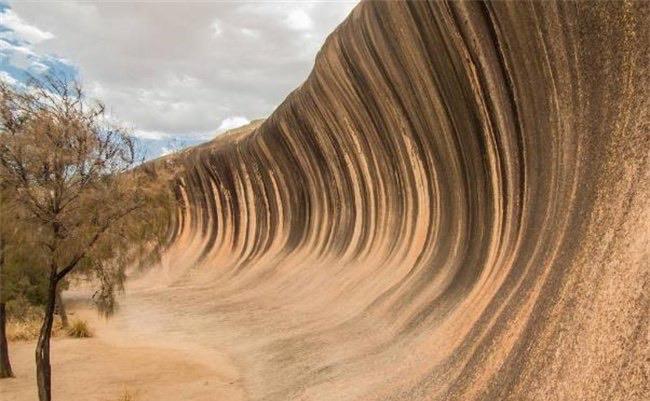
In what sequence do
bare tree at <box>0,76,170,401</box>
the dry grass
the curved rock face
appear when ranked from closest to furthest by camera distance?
the curved rock face → bare tree at <box>0,76,170,401</box> → the dry grass

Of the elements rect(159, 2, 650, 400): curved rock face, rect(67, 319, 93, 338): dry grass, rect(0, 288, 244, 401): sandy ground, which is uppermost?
rect(159, 2, 650, 400): curved rock face

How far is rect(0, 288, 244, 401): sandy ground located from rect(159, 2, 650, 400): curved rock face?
0.81m

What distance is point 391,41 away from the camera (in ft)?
40.1

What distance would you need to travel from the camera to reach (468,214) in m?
11.0

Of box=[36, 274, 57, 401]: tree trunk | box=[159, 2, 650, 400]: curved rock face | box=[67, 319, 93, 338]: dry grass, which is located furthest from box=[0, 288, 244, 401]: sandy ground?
box=[36, 274, 57, 401]: tree trunk

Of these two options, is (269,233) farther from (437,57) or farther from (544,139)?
(544,139)

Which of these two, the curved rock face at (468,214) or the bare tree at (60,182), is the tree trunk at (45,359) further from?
the curved rock face at (468,214)

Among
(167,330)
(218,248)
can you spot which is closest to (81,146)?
(167,330)

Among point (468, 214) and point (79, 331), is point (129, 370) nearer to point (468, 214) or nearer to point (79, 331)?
point (79, 331)

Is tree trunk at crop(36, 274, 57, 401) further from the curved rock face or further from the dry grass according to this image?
the dry grass

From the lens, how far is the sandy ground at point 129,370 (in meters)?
11.2

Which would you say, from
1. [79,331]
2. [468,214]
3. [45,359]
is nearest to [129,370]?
[45,359]

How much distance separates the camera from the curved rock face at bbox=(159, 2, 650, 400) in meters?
5.25

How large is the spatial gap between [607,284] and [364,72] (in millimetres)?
9954
